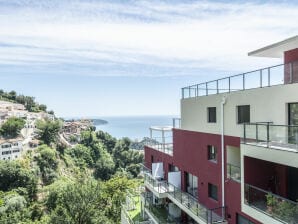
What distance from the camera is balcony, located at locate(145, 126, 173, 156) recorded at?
23219 mm

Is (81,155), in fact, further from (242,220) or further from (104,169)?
(242,220)

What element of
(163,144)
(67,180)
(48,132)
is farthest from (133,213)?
(48,132)

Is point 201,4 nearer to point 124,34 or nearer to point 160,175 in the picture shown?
point 124,34

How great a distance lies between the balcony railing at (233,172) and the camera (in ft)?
43.6

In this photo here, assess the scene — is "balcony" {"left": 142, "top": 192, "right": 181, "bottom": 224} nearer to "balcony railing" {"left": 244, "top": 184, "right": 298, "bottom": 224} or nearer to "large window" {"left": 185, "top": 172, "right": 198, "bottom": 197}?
"large window" {"left": 185, "top": 172, "right": 198, "bottom": 197}

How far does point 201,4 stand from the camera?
1667cm

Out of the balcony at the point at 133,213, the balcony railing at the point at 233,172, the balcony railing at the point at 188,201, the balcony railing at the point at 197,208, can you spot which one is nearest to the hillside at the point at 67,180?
the balcony at the point at 133,213

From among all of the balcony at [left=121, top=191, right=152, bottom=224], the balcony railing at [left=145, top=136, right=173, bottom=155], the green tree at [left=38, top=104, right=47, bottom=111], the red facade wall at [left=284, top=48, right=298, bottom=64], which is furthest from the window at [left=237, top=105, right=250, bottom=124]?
the green tree at [left=38, top=104, right=47, bottom=111]

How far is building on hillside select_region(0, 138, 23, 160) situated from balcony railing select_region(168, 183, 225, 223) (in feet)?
244

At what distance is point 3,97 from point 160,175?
136 m

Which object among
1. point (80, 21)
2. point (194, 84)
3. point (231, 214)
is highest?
point (80, 21)

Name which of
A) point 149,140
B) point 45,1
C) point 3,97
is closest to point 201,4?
point 45,1

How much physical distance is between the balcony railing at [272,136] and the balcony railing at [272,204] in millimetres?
1799

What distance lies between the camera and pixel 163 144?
78.8 feet
